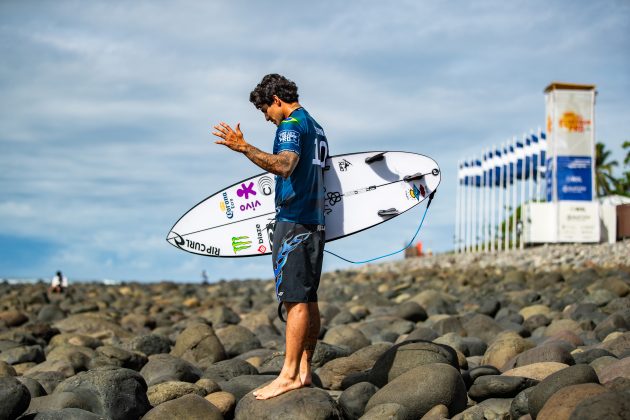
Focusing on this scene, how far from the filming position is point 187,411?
4.68m

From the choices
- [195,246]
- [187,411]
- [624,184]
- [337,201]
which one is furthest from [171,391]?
[624,184]

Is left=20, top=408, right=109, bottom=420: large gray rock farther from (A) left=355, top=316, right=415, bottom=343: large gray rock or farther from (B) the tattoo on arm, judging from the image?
(A) left=355, top=316, right=415, bottom=343: large gray rock

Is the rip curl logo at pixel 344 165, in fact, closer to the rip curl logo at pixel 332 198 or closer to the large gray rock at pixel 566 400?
the rip curl logo at pixel 332 198

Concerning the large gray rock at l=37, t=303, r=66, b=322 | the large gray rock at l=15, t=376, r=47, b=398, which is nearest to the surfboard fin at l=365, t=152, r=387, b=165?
the large gray rock at l=15, t=376, r=47, b=398

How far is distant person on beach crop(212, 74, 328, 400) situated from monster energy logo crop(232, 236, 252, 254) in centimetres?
104

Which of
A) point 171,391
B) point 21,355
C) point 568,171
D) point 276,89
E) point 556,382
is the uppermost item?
point 568,171

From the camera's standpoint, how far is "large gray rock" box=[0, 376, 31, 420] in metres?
4.77

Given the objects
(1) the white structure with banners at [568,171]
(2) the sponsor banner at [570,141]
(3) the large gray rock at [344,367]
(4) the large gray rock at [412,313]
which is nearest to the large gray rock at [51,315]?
(4) the large gray rock at [412,313]

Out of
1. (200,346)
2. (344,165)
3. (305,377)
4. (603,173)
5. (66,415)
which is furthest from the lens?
(603,173)

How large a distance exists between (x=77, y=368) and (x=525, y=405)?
4.46 meters

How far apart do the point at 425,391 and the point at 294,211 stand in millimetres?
1478

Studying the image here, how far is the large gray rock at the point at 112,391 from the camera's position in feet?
16.2

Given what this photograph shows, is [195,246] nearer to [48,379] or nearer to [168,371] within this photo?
[168,371]

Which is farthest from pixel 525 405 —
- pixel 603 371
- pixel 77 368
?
pixel 77 368
